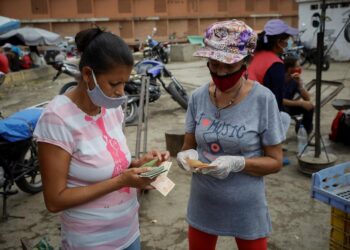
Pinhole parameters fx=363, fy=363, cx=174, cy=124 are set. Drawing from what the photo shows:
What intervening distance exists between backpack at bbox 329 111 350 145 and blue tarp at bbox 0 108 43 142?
4170mm

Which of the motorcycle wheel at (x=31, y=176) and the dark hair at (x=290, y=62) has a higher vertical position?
the dark hair at (x=290, y=62)

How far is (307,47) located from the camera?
13.9 meters

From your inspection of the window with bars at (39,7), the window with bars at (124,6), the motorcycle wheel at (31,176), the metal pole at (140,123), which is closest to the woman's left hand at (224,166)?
the metal pole at (140,123)

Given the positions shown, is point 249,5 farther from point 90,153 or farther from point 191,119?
point 90,153

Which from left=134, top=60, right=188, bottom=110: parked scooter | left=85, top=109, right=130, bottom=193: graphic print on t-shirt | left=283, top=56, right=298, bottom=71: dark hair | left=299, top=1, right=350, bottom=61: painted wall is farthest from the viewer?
left=299, top=1, right=350, bottom=61: painted wall

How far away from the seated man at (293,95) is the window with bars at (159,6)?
2000 cm

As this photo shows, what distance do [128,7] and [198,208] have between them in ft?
75.6

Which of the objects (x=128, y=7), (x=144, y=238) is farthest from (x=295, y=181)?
(x=128, y=7)

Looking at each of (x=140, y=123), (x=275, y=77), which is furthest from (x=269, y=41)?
(x=140, y=123)

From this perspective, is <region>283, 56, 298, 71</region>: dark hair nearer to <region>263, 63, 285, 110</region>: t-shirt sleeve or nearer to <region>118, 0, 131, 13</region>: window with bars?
<region>263, 63, 285, 110</region>: t-shirt sleeve

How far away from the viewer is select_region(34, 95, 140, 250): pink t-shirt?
1.42 metres

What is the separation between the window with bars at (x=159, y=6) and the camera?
23.9m

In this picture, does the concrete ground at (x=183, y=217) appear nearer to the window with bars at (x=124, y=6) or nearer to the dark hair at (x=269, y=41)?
the dark hair at (x=269, y=41)

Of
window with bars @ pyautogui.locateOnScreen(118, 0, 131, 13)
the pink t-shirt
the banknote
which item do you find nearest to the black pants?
the banknote
